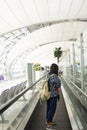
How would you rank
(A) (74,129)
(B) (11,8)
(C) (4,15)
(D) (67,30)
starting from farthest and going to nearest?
(D) (67,30) → (C) (4,15) → (B) (11,8) → (A) (74,129)

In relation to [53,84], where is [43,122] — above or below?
below

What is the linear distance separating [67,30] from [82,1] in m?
22.7

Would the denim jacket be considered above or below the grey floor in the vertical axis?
above

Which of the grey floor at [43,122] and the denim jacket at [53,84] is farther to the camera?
the denim jacket at [53,84]

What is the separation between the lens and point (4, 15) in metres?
22.7

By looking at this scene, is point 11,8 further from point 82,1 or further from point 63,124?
point 63,124

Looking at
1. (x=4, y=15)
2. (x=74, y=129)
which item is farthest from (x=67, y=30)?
(x=74, y=129)

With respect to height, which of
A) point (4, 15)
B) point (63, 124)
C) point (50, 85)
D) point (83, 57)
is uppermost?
point (4, 15)

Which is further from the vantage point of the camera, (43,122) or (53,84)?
(43,122)

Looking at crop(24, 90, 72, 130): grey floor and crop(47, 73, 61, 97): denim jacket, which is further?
crop(47, 73, 61, 97): denim jacket

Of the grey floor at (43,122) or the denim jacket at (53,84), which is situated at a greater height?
the denim jacket at (53,84)

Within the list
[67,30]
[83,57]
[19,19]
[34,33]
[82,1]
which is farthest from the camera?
[34,33]

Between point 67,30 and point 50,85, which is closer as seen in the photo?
point 50,85

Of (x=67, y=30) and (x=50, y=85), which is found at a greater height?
(x=67, y=30)
